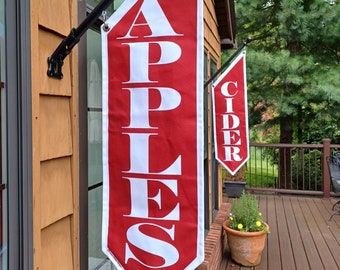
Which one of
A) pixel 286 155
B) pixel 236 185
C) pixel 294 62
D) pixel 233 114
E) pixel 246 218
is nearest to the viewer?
pixel 246 218

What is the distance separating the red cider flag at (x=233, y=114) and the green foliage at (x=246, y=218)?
368 mm

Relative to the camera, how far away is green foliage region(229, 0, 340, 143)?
19.6 feet

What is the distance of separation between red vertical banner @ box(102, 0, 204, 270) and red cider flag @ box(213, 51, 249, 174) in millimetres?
2465

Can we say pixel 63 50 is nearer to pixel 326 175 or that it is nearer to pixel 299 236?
pixel 299 236

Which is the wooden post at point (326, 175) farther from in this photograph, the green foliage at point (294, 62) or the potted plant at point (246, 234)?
the potted plant at point (246, 234)

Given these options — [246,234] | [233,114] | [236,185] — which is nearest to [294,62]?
[236,185]

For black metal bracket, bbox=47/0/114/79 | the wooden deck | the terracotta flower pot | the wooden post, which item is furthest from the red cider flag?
the wooden post

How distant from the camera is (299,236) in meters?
4.05

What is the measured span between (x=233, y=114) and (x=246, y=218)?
1.08 meters

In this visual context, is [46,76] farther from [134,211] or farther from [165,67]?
[134,211]

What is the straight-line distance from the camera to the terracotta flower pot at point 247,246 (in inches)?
126

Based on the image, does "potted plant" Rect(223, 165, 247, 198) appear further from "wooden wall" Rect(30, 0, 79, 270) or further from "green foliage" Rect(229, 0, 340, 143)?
"wooden wall" Rect(30, 0, 79, 270)

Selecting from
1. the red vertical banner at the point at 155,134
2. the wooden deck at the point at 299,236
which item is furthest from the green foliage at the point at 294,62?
the red vertical banner at the point at 155,134

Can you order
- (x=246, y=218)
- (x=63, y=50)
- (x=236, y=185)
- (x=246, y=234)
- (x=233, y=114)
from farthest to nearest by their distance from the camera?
(x=236, y=185) → (x=233, y=114) → (x=246, y=218) → (x=246, y=234) → (x=63, y=50)
